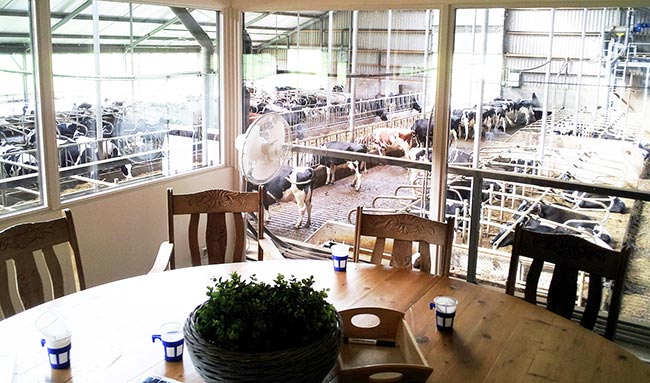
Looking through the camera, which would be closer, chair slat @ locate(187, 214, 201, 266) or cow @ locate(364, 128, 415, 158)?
chair slat @ locate(187, 214, 201, 266)

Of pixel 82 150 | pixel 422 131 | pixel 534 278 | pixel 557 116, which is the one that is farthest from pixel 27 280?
pixel 557 116

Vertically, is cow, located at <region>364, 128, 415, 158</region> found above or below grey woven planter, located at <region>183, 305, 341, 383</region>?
above

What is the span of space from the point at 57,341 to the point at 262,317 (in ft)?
2.03

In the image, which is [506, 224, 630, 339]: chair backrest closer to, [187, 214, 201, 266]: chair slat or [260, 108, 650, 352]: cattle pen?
[260, 108, 650, 352]: cattle pen

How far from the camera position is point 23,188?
3191mm

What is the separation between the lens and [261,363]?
4.75 ft

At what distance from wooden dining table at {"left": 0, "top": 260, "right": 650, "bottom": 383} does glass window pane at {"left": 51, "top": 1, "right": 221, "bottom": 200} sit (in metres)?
1.38

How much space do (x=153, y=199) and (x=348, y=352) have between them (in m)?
2.36

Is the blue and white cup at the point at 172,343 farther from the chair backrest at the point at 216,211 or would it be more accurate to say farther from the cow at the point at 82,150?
the cow at the point at 82,150

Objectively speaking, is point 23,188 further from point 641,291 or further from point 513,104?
point 641,291

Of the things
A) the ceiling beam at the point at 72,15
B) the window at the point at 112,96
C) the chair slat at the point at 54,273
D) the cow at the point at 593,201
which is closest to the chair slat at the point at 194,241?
the chair slat at the point at 54,273

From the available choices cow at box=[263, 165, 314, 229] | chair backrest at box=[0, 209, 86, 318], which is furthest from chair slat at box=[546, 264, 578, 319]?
cow at box=[263, 165, 314, 229]

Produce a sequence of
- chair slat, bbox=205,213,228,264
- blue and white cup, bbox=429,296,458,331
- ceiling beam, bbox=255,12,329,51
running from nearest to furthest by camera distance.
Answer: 1. blue and white cup, bbox=429,296,458,331
2. chair slat, bbox=205,213,228,264
3. ceiling beam, bbox=255,12,329,51

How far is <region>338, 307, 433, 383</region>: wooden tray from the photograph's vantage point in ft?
5.53
